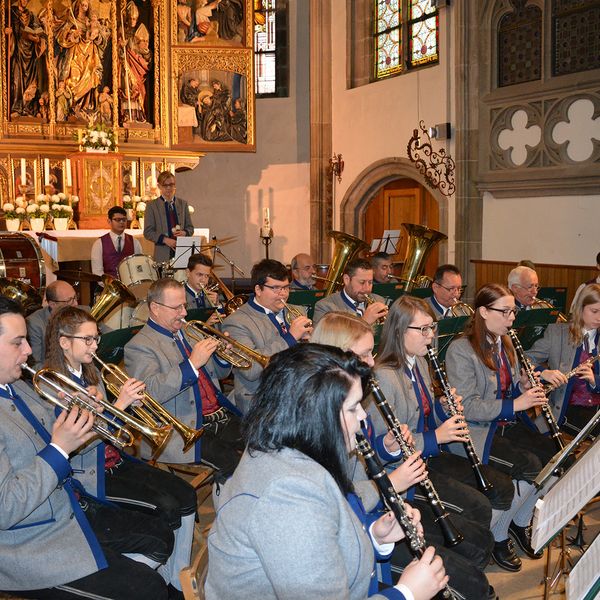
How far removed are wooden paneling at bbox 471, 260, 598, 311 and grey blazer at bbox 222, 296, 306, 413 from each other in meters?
5.52

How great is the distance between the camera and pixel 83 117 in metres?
10.7

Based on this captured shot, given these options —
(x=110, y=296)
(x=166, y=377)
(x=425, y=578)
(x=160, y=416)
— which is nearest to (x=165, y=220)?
(x=110, y=296)

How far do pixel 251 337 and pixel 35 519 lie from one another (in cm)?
235

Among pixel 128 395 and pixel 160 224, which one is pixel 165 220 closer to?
pixel 160 224

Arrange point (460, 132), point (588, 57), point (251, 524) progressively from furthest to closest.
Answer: point (460, 132) → point (588, 57) → point (251, 524)

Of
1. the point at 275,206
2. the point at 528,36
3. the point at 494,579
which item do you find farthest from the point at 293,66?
the point at 494,579

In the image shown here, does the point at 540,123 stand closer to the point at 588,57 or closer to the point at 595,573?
the point at 588,57

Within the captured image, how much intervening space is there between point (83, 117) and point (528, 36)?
274 inches

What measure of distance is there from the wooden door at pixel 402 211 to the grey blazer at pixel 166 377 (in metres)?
8.02

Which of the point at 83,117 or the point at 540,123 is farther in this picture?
the point at 83,117

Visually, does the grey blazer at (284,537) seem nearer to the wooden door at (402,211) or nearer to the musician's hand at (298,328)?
the musician's hand at (298,328)

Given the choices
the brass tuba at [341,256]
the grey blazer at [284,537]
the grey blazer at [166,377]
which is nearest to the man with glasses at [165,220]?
the brass tuba at [341,256]

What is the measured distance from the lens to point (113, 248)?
7.87 m

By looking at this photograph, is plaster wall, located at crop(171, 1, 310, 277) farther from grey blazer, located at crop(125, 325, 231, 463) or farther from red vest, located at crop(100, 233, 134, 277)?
grey blazer, located at crop(125, 325, 231, 463)
